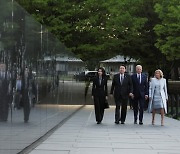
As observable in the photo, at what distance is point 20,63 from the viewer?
778 cm

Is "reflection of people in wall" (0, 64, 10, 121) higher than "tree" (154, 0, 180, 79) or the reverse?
the reverse

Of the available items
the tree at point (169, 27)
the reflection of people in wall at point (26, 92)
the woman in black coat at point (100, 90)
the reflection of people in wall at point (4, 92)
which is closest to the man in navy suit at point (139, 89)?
the woman in black coat at point (100, 90)

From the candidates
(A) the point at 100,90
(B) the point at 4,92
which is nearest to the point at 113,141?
(B) the point at 4,92

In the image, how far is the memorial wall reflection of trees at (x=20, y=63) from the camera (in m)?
6.71

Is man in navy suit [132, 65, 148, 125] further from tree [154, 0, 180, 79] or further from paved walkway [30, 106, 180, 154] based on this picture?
tree [154, 0, 180, 79]

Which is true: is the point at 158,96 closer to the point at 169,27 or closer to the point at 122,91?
the point at 122,91

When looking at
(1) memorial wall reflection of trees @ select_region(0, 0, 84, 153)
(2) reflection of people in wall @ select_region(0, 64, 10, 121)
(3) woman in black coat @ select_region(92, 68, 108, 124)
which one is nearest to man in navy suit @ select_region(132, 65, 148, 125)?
(3) woman in black coat @ select_region(92, 68, 108, 124)

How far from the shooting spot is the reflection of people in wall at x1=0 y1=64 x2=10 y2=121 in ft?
21.6

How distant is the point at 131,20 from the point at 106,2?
6.83ft

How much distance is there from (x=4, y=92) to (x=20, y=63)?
1.14 metres

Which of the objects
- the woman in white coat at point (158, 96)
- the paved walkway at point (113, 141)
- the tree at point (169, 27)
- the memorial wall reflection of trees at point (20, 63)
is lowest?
the paved walkway at point (113, 141)

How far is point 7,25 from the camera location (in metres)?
6.83

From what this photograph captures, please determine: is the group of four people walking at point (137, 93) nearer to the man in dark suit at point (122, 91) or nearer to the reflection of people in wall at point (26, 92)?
the man in dark suit at point (122, 91)

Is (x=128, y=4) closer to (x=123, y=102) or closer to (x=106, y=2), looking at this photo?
(x=106, y=2)
